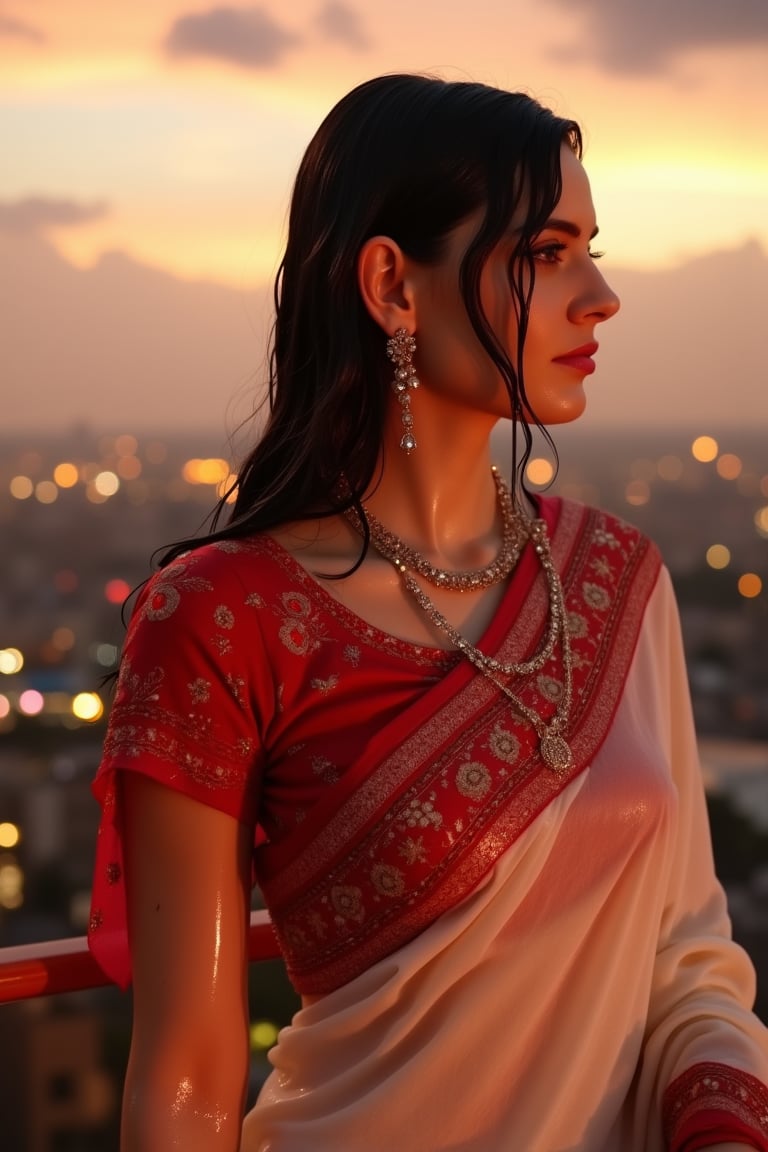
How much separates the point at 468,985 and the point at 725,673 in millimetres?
8215

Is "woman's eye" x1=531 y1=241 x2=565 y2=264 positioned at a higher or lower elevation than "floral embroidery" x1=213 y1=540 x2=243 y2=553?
higher

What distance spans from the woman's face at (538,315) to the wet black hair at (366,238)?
14mm

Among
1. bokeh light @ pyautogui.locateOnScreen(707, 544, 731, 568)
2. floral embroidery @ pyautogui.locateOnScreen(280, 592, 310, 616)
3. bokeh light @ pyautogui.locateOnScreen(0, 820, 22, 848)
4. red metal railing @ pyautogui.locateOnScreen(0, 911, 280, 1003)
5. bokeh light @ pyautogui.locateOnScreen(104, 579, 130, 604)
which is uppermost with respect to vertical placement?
floral embroidery @ pyautogui.locateOnScreen(280, 592, 310, 616)

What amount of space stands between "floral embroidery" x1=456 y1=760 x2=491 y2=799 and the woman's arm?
26 cm

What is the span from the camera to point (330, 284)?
1.65 m

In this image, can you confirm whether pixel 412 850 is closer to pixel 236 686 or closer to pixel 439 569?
pixel 236 686

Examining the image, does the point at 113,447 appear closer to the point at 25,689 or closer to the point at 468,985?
the point at 25,689

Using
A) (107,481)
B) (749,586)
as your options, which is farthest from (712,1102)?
(749,586)

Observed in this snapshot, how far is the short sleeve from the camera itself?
1492 mm

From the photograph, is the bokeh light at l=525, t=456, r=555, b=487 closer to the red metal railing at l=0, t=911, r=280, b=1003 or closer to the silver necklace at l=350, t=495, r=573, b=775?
the silver necklace at l=350, t=495, r=573, b=775

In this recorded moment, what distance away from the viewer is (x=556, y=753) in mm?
1578

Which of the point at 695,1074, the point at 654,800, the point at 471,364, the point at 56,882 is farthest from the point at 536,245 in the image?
the point at 56,882

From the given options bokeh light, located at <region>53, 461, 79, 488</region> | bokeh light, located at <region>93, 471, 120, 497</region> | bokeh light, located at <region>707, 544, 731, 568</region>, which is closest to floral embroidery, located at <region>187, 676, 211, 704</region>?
bokeh light, located at <region>93, 471, 120, 497</region>

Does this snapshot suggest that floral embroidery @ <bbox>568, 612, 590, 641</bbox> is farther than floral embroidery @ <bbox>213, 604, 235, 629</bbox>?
Yes
